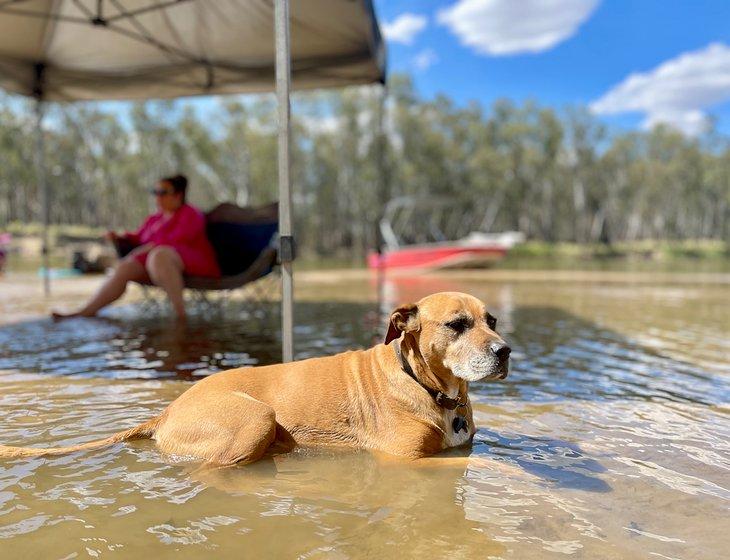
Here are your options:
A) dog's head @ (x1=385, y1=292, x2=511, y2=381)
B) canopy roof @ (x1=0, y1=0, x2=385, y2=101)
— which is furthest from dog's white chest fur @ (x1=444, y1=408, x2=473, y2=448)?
canopy roof @ (x1=0, y1=0, x2=385, y2=101)

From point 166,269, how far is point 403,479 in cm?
522

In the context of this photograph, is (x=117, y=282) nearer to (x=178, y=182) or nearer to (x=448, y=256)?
(x=178, y=182)

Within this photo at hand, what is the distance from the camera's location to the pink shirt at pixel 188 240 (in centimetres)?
735

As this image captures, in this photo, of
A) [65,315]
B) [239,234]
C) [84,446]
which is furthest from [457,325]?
[65,315]

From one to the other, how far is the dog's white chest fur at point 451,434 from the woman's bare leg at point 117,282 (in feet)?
17.8

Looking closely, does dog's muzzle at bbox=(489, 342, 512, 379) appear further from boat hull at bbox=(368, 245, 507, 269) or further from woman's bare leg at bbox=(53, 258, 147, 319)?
boat hull at bbox=(368, 245, 507, 269)

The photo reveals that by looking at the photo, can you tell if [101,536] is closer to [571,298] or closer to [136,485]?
[136,485]

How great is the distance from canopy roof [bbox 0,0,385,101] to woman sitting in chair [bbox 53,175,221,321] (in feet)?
7.17

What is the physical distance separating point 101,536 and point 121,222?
72828 mm

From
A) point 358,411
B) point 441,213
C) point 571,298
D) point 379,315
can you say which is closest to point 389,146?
point 441,213

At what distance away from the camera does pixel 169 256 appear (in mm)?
7074

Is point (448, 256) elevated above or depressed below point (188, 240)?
below

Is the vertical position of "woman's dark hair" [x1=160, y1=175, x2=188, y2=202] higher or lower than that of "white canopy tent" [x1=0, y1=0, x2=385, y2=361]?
lower

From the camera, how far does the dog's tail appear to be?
2789 millimetres
